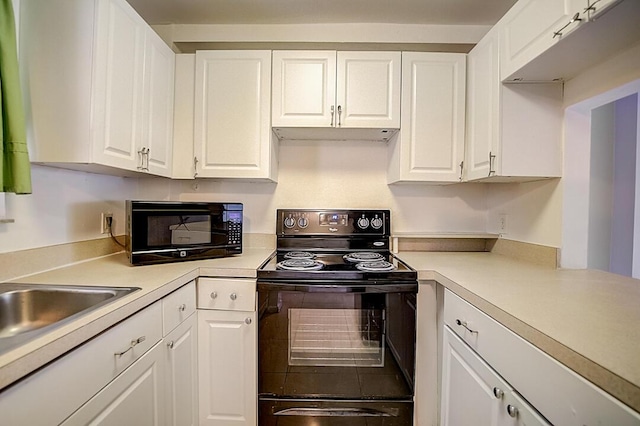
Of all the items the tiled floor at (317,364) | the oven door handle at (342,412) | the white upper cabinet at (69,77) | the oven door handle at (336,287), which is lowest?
the oven door handle at (342,412)

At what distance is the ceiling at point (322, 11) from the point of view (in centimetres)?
168

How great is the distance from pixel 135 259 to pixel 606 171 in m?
2.94

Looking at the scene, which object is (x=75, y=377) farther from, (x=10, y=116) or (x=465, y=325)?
(x=465, y=325)

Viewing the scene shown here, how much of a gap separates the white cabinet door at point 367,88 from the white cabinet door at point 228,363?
123 centimetres

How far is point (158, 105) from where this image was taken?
5.25 feet

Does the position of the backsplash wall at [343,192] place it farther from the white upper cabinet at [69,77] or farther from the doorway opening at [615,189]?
the white upper cabinet at [69,77]

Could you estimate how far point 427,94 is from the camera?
171 centimetres

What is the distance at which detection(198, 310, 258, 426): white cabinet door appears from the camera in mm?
1420

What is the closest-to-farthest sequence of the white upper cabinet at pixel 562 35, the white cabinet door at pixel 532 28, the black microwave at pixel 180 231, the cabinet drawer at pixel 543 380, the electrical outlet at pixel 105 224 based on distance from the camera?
1. the cabinet drawer at pixel 543 380
2. the white upper cabinet at pixel 562 35
3. the white cabinet door at pixel 532 28
4. the black microwave at pixel 180 231
5. the electrical outlet at pixel 105 224

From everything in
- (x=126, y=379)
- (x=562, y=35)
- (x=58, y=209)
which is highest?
(x=562, y=35)

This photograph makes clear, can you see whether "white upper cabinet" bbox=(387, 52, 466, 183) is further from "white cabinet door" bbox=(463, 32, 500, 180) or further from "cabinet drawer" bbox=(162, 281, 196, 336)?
"cabinet drawer" bbox=(162, 281, 196, 336)

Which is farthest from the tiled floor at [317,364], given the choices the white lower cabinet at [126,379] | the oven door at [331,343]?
A: the white lower cabinet at [126,379]

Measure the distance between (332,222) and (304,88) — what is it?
0.85m

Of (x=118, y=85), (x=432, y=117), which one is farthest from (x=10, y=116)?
(x=432, y=117)
